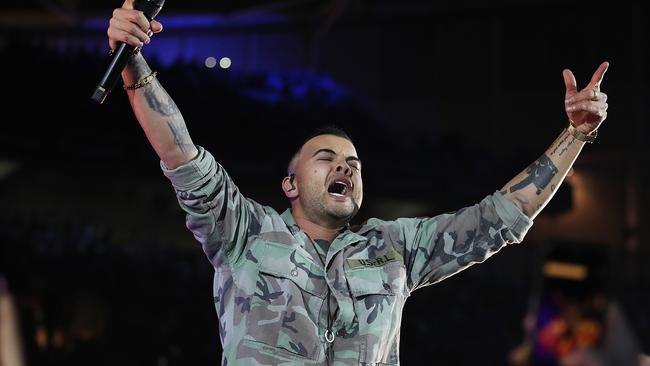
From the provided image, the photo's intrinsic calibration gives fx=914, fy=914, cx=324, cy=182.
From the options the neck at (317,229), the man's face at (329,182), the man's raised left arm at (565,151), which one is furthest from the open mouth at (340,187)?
the man's raised left arm at (565,151)

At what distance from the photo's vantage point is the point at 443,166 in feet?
34.0

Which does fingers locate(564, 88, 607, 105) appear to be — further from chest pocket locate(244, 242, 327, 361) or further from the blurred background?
chest pocket locate(244, 242, 327, 361)

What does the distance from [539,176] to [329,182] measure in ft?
2.07

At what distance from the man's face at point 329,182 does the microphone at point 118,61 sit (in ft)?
2.43

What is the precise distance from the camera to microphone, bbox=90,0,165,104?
209cm

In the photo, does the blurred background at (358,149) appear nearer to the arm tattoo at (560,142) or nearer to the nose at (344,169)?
the arm tattoo at (560,142)

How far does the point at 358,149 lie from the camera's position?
9148 mm

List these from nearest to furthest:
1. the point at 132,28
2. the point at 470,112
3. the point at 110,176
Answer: the point at 132,28 < the point at 110,176 < the point at 470,112

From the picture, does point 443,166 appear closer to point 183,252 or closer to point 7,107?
point 183,252

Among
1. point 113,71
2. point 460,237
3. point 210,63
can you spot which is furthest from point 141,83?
point 210,63

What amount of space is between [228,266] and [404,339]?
15.0ft

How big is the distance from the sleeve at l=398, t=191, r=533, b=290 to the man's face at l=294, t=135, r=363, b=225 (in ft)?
0.72

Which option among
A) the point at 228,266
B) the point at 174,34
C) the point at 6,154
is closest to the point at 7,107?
the point at 6,154

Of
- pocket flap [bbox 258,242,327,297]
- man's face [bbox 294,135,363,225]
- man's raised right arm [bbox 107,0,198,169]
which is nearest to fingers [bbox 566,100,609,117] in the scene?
man's face [bbox 294,135,363,225]
